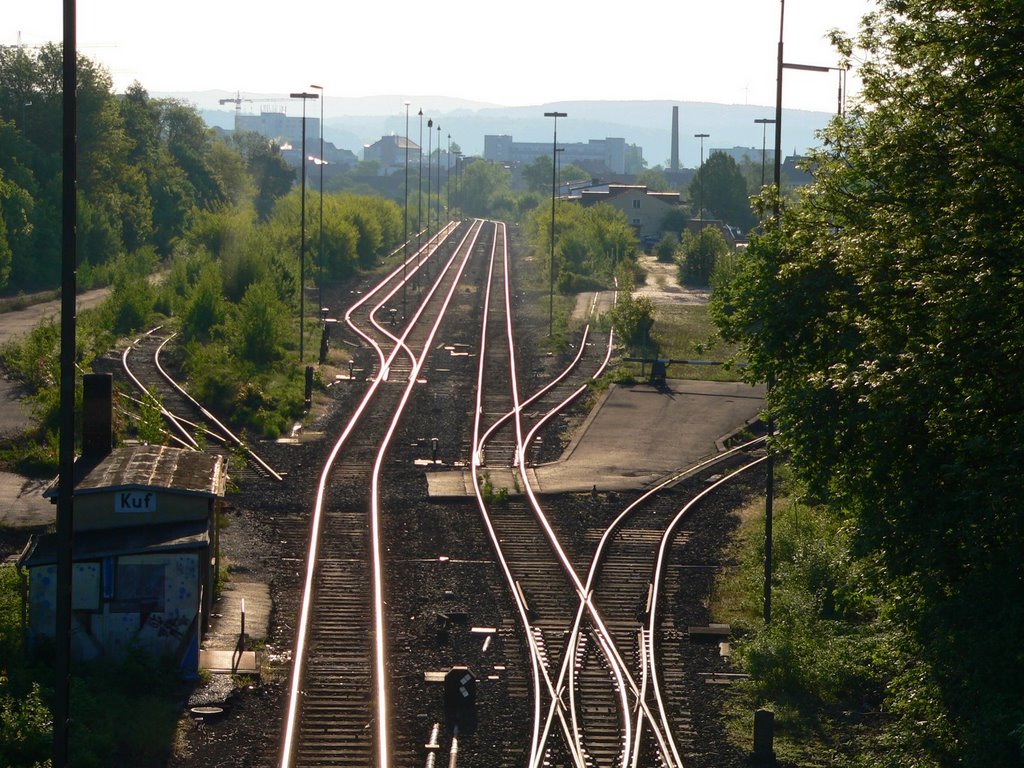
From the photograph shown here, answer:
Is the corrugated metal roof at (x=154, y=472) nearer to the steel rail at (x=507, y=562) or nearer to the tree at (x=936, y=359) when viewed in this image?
the steel rail at (x=507, y=562)

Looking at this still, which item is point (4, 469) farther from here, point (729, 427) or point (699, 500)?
point (729, 427)

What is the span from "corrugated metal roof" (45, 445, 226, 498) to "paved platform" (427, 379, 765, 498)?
573cm

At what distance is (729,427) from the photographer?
2898cm

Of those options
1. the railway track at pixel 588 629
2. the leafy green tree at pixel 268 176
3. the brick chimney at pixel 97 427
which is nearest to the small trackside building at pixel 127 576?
the brick chimney at pixel 97 427

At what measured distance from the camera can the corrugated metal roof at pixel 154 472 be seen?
15.3 metres

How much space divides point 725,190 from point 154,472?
9047 centimetres

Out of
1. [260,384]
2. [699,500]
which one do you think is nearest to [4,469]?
[260,384]

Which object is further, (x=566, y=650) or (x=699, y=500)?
(x=699, y=500)

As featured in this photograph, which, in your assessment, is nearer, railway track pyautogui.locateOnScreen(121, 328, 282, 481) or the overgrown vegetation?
the overgrown vegetation

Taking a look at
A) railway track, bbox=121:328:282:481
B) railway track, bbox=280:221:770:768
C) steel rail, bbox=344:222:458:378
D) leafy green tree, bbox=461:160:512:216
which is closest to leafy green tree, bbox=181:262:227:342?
railway track, bbox=121:328:282:481

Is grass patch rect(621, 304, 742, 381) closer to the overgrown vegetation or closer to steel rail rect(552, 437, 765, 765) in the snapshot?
steel rail rect(552, 437, 765, 765)

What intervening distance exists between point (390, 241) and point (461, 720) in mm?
71277

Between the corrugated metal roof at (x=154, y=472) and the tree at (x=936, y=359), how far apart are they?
7009 mm

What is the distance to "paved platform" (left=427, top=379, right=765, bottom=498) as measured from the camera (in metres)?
23.5
